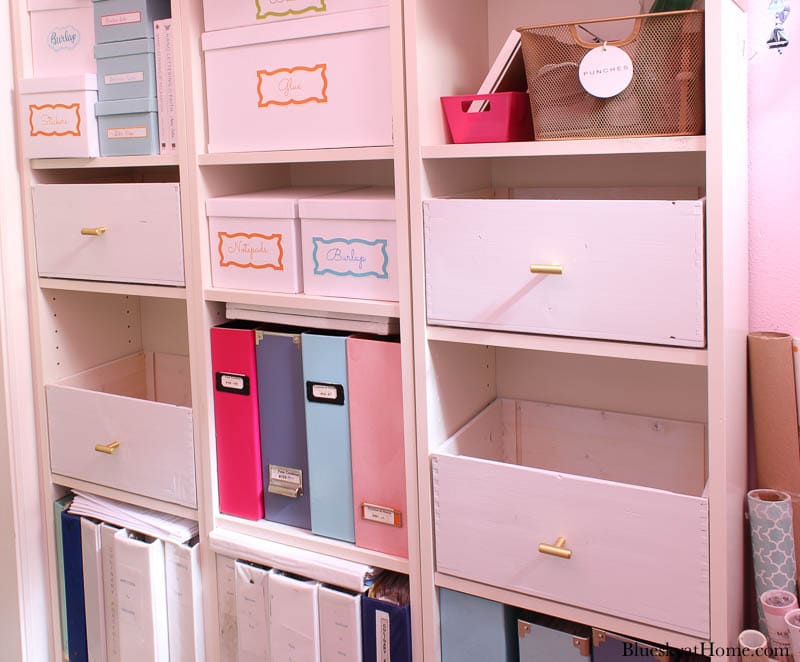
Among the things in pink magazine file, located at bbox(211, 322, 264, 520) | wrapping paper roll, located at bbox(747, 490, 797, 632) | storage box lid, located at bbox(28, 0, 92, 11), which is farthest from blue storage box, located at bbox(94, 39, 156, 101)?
wrapping paper roll, located at bbox(747, 490, 797, 632)

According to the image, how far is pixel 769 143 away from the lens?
A: 1405mm

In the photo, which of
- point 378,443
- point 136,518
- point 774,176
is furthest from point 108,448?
point 774,176

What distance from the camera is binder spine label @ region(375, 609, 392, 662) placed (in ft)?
4.97

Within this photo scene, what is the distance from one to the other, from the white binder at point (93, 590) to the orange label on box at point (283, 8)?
1.11m

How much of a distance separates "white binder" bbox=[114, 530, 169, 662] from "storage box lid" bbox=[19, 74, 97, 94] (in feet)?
3.00

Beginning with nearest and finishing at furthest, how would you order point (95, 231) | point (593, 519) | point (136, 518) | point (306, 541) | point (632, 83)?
point (632, 83), point (593, 519), point (306, 541), point (95, 231), point (136, 518)

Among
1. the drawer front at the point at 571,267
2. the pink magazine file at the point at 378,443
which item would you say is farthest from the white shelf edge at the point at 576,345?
the pink magazine file at the point at 378,443

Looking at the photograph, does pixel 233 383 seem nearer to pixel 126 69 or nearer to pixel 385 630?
pixel 385 630

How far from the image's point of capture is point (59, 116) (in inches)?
68.2

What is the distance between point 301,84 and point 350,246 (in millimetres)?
292

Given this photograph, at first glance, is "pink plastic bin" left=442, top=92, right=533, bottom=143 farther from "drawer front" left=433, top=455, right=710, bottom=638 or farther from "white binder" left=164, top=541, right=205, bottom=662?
"white binder" left=164, top=541, right=205, bottom=662

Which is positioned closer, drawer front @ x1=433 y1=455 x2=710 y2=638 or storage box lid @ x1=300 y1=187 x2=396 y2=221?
drawer front @ x1=433 y1=455 x2=710 y2=638

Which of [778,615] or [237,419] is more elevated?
[237,419]

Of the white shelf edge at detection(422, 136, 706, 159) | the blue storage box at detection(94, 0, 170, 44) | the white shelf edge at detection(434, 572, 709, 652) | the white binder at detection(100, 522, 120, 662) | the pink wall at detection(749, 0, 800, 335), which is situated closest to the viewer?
the white shelf edge at detection(422, 136, 706, 159)
